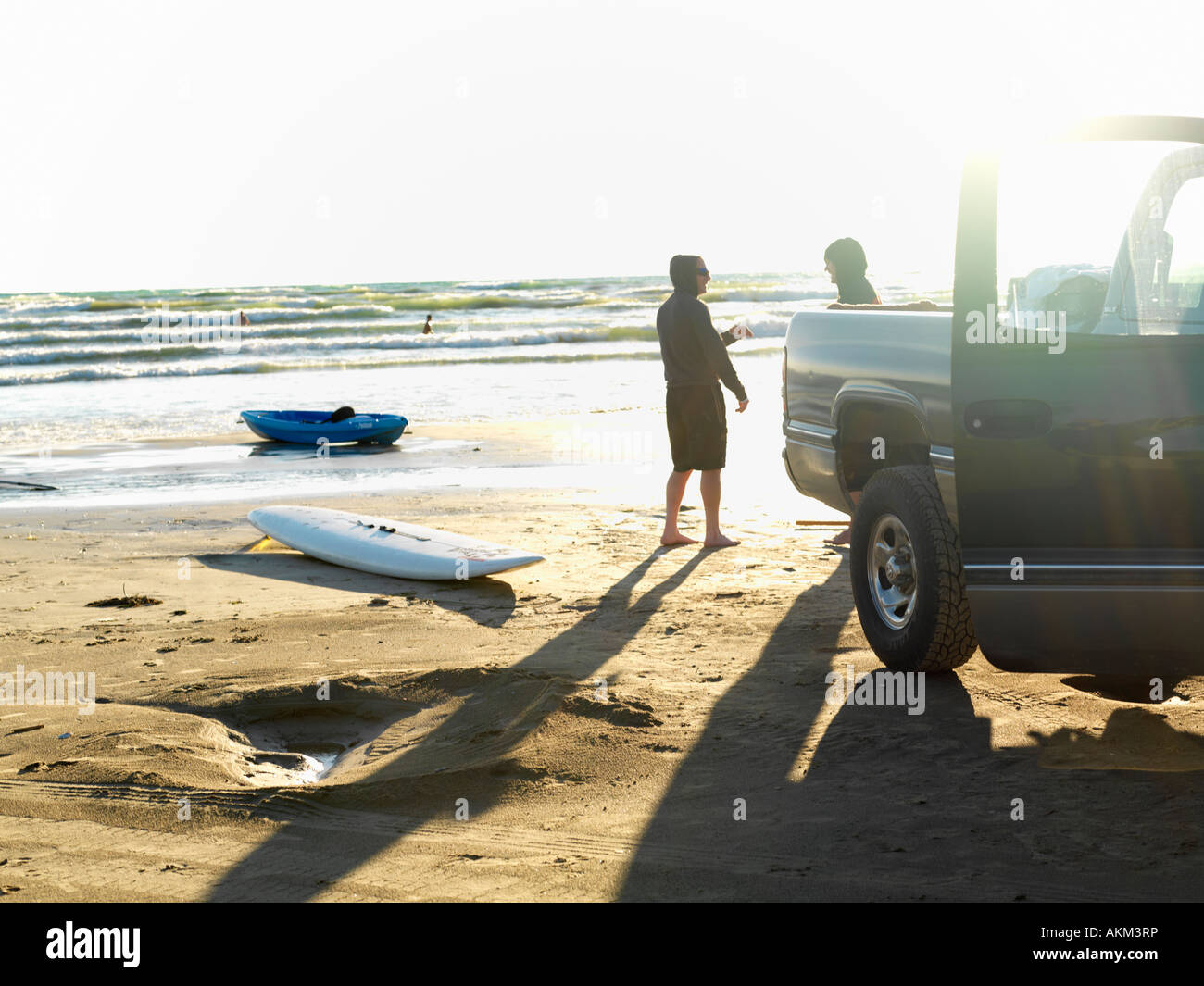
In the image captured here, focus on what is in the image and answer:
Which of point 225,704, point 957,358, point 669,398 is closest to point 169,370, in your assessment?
point 669,398

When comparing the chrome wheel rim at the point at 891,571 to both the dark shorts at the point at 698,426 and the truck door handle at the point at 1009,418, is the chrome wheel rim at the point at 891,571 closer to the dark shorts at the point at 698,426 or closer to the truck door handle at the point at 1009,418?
the truck door handle at the point at 1009,418

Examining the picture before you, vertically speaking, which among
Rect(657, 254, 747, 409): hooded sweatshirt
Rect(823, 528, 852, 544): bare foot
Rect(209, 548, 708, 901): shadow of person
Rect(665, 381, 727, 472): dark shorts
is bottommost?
Rect(209, 548, 708, 901): shadow of person

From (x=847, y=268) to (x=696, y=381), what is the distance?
4.44 feet

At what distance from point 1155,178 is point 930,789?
114 inches

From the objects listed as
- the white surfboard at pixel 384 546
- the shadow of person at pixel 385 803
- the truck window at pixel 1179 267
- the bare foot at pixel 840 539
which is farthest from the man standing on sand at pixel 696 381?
the truck window at pixel 1179 267

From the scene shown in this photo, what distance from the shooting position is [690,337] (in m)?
8.73

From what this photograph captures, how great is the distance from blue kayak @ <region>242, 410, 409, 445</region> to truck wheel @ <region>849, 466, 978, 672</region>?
10.9 metres

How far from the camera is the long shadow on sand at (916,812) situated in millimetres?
3537

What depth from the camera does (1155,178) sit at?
17.4 ft

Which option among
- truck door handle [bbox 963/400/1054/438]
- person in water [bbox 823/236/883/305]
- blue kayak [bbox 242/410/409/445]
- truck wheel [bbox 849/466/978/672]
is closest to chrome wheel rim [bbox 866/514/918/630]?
truck wheel [bbox 849/466/978/672]

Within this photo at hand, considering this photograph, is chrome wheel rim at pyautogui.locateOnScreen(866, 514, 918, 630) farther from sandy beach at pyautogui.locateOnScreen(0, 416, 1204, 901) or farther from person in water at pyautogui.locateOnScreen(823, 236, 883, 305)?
person in water at pyautogui.locateOnScreen(823, 236, 883, 305)

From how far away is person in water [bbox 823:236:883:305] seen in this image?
28.8ft

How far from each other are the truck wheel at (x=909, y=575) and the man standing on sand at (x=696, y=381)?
3.06m
